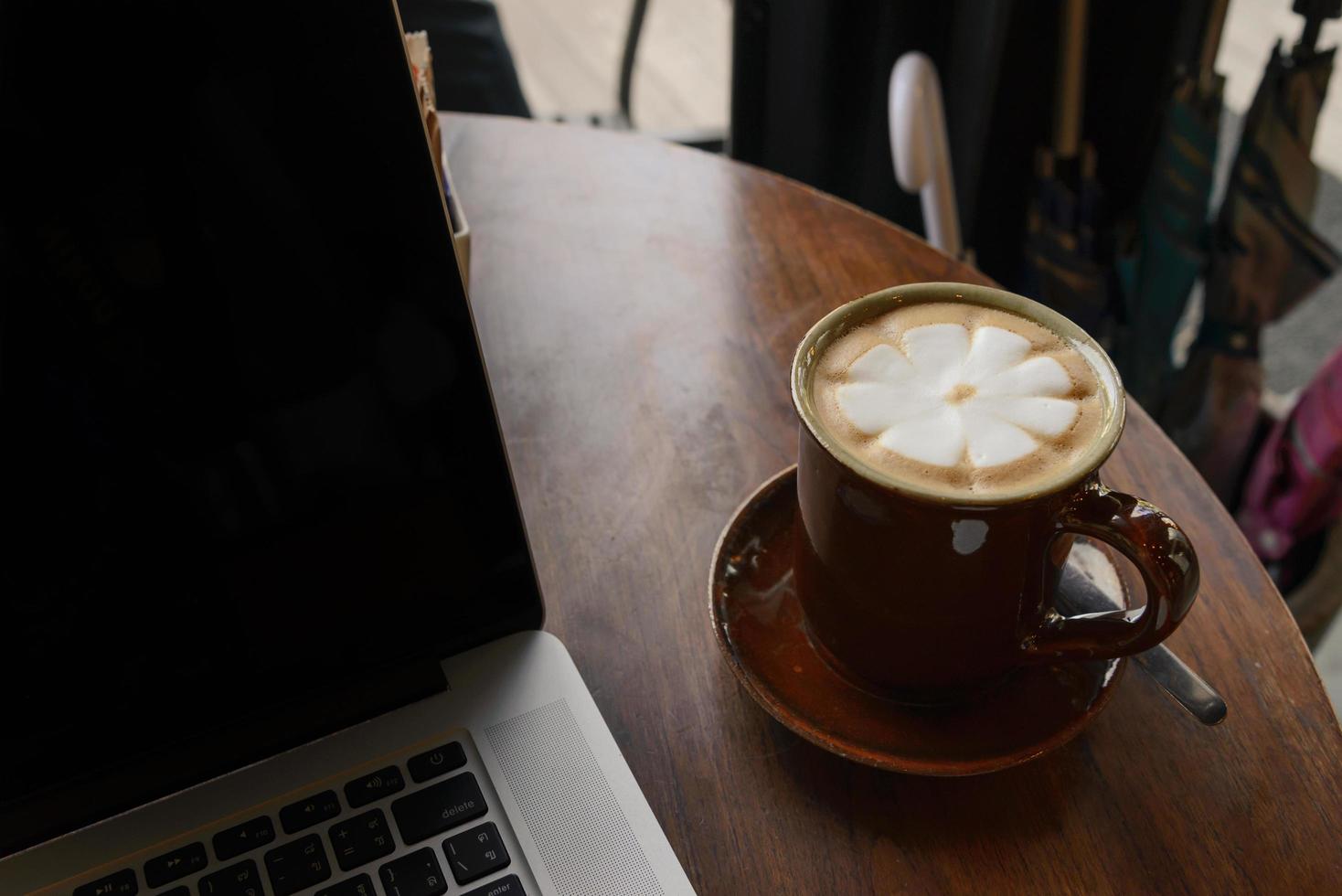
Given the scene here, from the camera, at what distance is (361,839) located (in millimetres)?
368

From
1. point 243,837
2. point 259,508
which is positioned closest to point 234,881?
point 243,837

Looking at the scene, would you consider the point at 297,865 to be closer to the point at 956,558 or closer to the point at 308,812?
the point at 308,812

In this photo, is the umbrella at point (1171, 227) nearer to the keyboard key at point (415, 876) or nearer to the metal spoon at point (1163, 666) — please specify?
the metal spoon at point (1163, 666)

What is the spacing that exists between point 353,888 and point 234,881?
4cm

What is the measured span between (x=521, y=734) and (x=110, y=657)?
0.15 metres

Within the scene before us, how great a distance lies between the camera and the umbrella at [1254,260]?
2.94 feet

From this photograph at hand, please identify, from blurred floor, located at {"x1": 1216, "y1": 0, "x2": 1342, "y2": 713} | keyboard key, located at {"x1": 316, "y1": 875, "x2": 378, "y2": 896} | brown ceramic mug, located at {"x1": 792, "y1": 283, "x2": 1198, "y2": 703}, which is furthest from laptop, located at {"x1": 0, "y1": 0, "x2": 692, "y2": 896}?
blurred floor, located at {"x1": 1216, "y1": 0, "x2": 1342, "y2": 713}

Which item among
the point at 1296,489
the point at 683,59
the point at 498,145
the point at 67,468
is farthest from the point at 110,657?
the point at 683,59

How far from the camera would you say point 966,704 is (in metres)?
0.41

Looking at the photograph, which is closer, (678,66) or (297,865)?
(297,865)

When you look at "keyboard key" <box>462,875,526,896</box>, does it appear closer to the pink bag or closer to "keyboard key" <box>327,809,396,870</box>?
"keyboard key" <box>327,809,396,870</box>

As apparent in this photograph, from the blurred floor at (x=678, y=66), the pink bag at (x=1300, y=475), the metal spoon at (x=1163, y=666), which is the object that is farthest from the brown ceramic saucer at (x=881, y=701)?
the blurred floor at (x=678, y=66)

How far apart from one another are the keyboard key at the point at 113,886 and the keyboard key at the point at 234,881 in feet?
0.08

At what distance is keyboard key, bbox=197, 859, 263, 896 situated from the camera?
1.18ft
